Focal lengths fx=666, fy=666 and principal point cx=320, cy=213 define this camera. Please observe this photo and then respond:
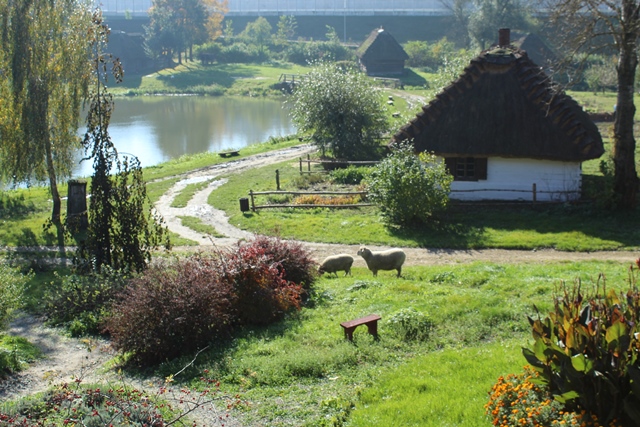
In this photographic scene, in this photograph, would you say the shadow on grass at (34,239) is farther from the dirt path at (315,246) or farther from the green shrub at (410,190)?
the green shrub at (410,190)

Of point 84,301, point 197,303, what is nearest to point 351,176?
point 84,301

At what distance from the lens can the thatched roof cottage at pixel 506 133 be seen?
24828 millimetres

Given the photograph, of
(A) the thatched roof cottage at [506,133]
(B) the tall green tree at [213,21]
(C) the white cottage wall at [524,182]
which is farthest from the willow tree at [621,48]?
(B) the tall green tree at [213,21]

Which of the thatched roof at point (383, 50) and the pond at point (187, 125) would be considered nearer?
the pond at point (187, 125)

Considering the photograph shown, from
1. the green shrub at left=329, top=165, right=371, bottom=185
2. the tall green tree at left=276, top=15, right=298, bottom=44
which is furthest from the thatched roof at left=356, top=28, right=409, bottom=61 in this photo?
the green shrub at left=329, top=165, right=371, bottom=185

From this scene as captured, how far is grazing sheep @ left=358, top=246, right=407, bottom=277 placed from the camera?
1670 centimetres

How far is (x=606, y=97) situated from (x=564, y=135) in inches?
1540

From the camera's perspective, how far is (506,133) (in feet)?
83.8

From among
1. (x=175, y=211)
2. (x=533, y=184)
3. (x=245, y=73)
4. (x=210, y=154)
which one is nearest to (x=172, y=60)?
(x=245, y=73)

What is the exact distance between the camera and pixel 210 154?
146ft

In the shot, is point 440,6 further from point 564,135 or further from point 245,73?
point 564,135

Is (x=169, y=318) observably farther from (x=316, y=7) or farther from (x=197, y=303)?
(x=316, y=7)

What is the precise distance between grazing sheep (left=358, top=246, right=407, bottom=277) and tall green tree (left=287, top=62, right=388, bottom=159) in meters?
19.5

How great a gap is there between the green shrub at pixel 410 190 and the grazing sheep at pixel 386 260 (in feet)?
18.6
